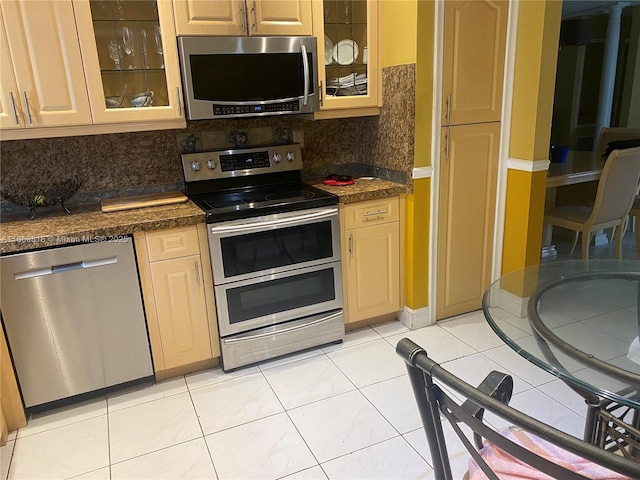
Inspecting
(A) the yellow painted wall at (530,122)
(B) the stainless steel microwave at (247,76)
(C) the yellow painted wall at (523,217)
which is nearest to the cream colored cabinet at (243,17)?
(B) the stainless steel microwave at (247,76)

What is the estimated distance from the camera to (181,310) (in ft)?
7.86

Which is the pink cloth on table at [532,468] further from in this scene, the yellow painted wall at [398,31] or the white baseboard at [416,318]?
the yellow painted wall at [398,31]

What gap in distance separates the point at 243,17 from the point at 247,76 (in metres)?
0.28

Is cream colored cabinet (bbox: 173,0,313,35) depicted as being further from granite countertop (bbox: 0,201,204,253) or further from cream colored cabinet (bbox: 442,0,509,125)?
granite countertop (bbox: 0,201,204,253)

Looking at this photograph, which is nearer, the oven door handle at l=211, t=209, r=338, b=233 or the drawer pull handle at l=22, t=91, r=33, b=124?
the drawer pull handle at l=22, t=91, r=33, b=124

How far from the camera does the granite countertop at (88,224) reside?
2.04m

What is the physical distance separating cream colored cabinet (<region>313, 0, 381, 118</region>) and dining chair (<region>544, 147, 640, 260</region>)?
1.64 metres

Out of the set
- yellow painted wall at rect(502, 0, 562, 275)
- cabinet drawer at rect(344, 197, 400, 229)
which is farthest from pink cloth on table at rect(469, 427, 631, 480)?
yellow painted wall at rect(502, 0, 562, 275)

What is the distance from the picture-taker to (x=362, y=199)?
2.67m

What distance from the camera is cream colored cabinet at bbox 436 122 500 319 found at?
109 inches

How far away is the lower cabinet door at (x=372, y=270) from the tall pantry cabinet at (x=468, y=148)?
0.92ft

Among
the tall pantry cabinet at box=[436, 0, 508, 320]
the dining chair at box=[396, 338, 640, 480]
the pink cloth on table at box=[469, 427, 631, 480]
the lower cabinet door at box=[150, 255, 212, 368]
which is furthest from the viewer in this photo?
the tall pantry cabinet at box=[436, 0, 508, 320]

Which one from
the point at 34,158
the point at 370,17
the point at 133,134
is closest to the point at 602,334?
the point at 370,17

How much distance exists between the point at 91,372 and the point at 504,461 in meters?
1.90
